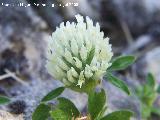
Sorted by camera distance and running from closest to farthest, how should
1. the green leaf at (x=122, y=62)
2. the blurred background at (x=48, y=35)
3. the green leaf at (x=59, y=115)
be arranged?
the green leaf at (x=59, y=115) → the green leaf at (x=122, y=62) → the blurred background at (x=48, y=35)

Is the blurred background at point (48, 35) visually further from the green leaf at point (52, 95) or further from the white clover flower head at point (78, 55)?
the white clover flower head at point (78, 55)

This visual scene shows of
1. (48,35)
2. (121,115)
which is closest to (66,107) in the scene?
(121,115)

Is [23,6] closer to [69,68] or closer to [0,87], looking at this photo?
[0,87]

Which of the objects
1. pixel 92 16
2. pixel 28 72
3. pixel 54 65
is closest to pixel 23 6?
pixel 28 72

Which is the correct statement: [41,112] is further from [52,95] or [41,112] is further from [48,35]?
[48,35]

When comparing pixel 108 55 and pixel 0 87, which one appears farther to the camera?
pixel 0 87

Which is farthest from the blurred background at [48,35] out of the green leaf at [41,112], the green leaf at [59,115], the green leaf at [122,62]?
the green leaf at [122,62]
